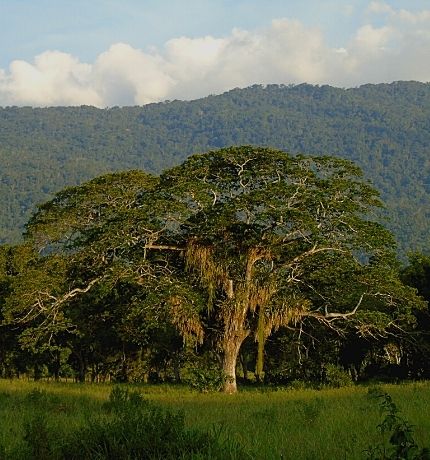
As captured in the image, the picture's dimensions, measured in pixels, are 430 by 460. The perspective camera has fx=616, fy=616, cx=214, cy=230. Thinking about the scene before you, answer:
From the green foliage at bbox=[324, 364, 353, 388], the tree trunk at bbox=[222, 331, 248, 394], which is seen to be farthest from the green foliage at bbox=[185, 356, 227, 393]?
the green foliage at bbox=[324, 364, 353, 388]

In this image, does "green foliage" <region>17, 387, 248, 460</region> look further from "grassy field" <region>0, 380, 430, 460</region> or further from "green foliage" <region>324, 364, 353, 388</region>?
"green foliage" <region>324, 364, 353, 388</region>

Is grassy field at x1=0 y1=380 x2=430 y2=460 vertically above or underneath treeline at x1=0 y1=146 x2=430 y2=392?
underneath

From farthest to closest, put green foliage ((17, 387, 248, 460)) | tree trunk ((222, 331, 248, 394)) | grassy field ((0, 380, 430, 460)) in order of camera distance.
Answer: tree trunk ((222, 331, 248, 394)) < grassy field ((0, 380, 430, 460)) < green foliage ((17, 387, 248, 460))

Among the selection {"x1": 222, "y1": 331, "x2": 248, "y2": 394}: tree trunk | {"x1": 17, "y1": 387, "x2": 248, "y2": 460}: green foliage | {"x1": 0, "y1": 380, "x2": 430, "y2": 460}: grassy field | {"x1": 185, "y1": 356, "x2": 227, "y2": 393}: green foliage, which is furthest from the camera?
{"x1": 222, "y1": 331, "x2": 248, "y2": 394}: tree trunk

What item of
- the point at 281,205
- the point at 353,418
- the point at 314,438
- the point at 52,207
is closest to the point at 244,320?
the point at 281,205

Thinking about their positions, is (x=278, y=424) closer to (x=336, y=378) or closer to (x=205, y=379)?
(x=205, y=379)

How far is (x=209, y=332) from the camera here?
2838cm

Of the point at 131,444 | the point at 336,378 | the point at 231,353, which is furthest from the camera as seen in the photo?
the point at 336,378

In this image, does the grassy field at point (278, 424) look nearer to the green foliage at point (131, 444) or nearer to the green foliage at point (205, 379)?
the green foliage at point (131, 444)

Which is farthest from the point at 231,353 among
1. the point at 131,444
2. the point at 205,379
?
the point at 131,444

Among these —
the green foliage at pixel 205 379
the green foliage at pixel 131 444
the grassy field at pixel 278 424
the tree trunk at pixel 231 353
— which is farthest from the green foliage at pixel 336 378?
the green foliage at pixel 131 444

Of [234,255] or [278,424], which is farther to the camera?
[234,255]

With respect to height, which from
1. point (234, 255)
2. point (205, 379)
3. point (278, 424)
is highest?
point (234, 255)

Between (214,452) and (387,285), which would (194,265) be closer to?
(387,285)
